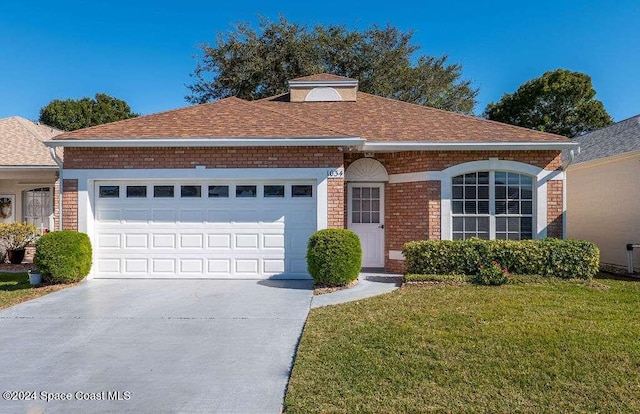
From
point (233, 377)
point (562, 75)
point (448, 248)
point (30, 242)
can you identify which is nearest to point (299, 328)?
point (233, 377)

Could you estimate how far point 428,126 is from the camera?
11086mm

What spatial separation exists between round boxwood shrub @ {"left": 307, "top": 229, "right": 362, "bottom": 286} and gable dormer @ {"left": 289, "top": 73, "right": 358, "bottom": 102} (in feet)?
22.5

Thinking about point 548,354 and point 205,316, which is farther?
point 205,316

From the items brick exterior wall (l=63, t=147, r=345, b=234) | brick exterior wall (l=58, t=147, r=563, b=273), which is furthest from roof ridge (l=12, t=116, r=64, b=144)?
brick exterior wall (l=63, t=147, r=345, b=234)

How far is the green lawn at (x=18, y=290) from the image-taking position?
7535mm

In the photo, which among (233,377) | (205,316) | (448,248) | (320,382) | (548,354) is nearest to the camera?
(320,382)

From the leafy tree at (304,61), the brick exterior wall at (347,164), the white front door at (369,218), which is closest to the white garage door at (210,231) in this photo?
the brick exterior wall at (347,164)

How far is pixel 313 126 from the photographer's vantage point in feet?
31.9

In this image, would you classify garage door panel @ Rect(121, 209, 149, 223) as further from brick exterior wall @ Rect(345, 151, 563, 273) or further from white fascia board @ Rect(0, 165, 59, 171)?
brick exterior wall @ Rect(345, 151, 563, 273)

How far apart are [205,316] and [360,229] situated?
542 centimetres

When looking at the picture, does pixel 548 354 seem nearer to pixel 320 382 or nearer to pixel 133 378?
pixel 320 382

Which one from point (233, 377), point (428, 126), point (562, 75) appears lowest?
point (233, 377)

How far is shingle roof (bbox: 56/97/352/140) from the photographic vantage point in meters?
9.23

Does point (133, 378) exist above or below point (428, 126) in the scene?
below
